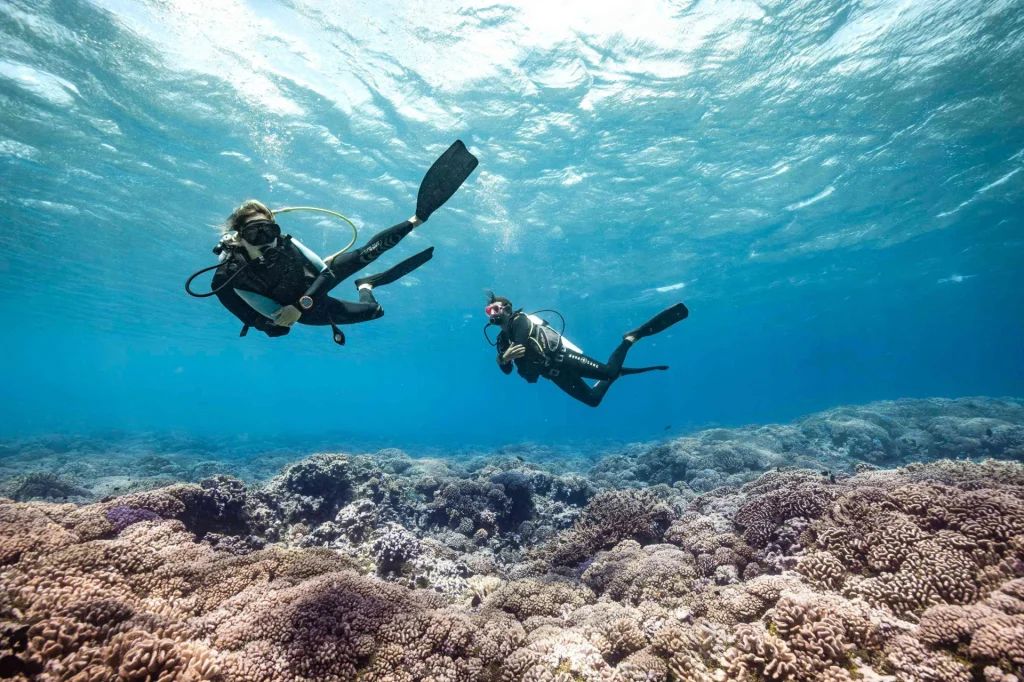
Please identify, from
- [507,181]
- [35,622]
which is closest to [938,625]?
[35,622]

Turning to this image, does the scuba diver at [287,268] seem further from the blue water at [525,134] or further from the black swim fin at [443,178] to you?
the blue water at [525,134]

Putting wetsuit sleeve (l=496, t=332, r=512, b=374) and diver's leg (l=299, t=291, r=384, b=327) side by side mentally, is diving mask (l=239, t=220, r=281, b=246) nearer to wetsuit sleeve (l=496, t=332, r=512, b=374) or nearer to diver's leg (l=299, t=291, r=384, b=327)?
diver's leg (l=299, t=291, r=384, b=327)

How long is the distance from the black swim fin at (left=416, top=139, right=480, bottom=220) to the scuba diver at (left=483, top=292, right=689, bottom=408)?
230cm

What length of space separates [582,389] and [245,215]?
6.82 metres

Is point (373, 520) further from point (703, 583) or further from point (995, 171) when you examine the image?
point (995, 171)

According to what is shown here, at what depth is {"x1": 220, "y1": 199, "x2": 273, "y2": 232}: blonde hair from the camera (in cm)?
430

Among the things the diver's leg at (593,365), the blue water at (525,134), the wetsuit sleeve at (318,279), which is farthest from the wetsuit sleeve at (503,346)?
the blue water at (525,134)

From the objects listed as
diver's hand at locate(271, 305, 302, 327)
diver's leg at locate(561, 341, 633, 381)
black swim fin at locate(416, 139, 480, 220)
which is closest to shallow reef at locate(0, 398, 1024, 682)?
diver's leg at locate(561, 341, 633, 381)

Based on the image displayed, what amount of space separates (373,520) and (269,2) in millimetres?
13617

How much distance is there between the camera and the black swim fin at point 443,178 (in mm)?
5309

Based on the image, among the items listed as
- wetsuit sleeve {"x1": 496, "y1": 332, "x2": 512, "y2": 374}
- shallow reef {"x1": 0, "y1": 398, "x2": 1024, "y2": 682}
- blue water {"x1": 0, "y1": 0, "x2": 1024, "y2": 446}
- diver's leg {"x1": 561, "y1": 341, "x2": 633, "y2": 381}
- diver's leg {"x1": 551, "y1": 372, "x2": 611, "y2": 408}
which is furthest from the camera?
blue water {"x1": 0, "y1": 0, "x2": 1024, "y2": 446}

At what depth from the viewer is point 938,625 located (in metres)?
3.00

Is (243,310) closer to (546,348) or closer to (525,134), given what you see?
(546,348)

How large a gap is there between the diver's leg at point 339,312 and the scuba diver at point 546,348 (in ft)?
7.28
